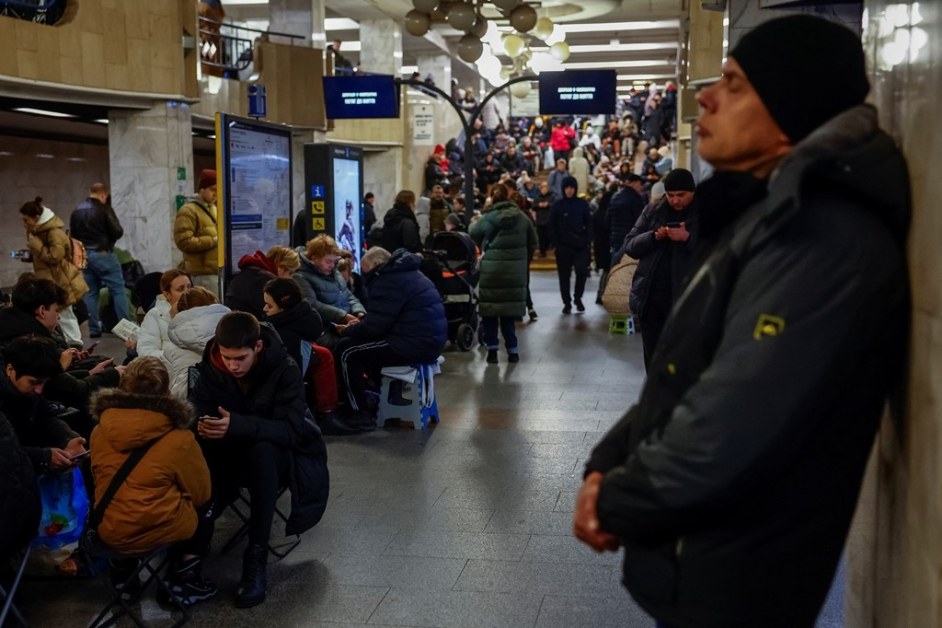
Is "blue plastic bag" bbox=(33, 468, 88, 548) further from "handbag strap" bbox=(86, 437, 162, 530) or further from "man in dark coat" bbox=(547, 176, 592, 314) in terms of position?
"man in dark coat" bbox=(547, 176, 592, 314)

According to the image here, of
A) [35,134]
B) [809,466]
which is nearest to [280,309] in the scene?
[809,466]

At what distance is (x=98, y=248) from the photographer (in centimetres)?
1304

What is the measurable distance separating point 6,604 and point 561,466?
12.0 feet

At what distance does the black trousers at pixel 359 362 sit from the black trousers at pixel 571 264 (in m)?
7.09

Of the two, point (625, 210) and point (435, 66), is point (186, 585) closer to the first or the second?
point (625, 210)

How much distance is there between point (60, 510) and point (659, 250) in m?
3.87

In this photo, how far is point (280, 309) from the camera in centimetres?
711

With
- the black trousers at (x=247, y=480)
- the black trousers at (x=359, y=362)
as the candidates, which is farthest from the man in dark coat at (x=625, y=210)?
the black trousers at (x=247, y=480)

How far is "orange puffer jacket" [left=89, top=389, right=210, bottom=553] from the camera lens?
4211 mm

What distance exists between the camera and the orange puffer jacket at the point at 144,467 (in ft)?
13.8

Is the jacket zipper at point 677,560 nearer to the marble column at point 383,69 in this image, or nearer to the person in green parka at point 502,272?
the person in green parka at point 502,272

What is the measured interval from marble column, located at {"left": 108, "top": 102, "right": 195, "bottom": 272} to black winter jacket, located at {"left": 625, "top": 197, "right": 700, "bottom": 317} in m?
10.2

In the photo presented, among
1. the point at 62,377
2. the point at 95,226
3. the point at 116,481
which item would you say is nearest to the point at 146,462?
the point at 116,481

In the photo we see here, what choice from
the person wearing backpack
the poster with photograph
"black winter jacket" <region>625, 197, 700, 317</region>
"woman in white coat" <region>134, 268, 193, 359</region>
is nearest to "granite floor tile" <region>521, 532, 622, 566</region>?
"black winter jacket" <region>625, 197, 700, 317</region>
